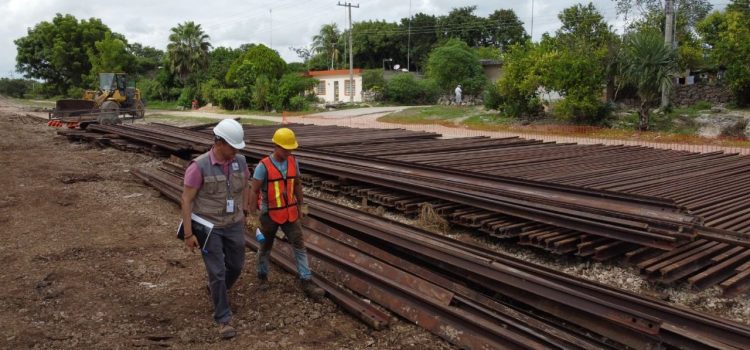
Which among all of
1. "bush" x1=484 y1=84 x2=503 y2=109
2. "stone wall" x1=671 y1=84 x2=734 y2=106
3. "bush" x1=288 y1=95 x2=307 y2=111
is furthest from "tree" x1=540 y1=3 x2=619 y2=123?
"bush" x1=288 y1=95 x2=307 y2=111

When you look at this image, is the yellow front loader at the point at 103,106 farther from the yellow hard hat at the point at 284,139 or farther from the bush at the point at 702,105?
the bush at the point at 702,105

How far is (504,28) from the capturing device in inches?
2517

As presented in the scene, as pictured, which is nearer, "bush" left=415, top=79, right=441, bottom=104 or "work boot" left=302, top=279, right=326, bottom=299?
"work boot" left=302, top=279, right=326, bottom=299

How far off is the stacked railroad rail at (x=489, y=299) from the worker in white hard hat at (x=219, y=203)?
3.26 feet

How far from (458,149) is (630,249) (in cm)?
637

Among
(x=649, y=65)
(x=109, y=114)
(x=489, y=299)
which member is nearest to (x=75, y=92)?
(x=109, y=114)

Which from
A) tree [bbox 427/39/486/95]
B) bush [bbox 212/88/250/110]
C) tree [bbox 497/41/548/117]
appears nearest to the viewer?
tree [bbox 497/41/548/117]

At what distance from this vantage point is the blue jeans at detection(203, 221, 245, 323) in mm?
4148

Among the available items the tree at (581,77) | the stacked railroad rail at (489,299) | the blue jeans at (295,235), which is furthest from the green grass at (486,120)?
the blue jeans at (295,235)

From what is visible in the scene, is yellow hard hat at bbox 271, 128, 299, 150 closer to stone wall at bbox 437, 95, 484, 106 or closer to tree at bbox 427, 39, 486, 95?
stone wall at bbox 437, 95, 484, 106

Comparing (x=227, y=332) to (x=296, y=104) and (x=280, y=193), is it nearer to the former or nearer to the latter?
(x=280, y=193)

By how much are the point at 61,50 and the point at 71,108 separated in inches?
1384

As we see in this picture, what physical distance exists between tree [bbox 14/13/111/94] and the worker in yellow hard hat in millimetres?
54369

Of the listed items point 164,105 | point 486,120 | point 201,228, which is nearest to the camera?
point 201,228
